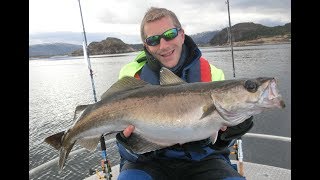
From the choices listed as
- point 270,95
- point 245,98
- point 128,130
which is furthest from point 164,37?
point 270,95

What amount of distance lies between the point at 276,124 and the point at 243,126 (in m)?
13.8

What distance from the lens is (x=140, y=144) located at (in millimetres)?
3877

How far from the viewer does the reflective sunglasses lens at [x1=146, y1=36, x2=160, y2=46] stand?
170 inches

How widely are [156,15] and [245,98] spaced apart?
5.64 feet

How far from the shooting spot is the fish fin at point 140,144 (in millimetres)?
3809

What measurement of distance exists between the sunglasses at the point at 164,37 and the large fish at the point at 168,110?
0.65 metres

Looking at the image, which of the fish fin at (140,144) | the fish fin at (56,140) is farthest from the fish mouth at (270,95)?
the fish fin at (56,140)

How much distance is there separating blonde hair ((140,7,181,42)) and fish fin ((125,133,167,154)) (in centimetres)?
139

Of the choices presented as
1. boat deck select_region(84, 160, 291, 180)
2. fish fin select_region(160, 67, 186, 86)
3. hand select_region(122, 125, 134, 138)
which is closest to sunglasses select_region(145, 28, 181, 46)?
fish fin select_region(160, 67, 186, 86)

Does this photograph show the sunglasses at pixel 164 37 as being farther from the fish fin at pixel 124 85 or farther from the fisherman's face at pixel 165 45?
the fish fin at pixel 124 85

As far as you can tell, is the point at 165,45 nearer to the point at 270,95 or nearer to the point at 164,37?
the point at 164,37
